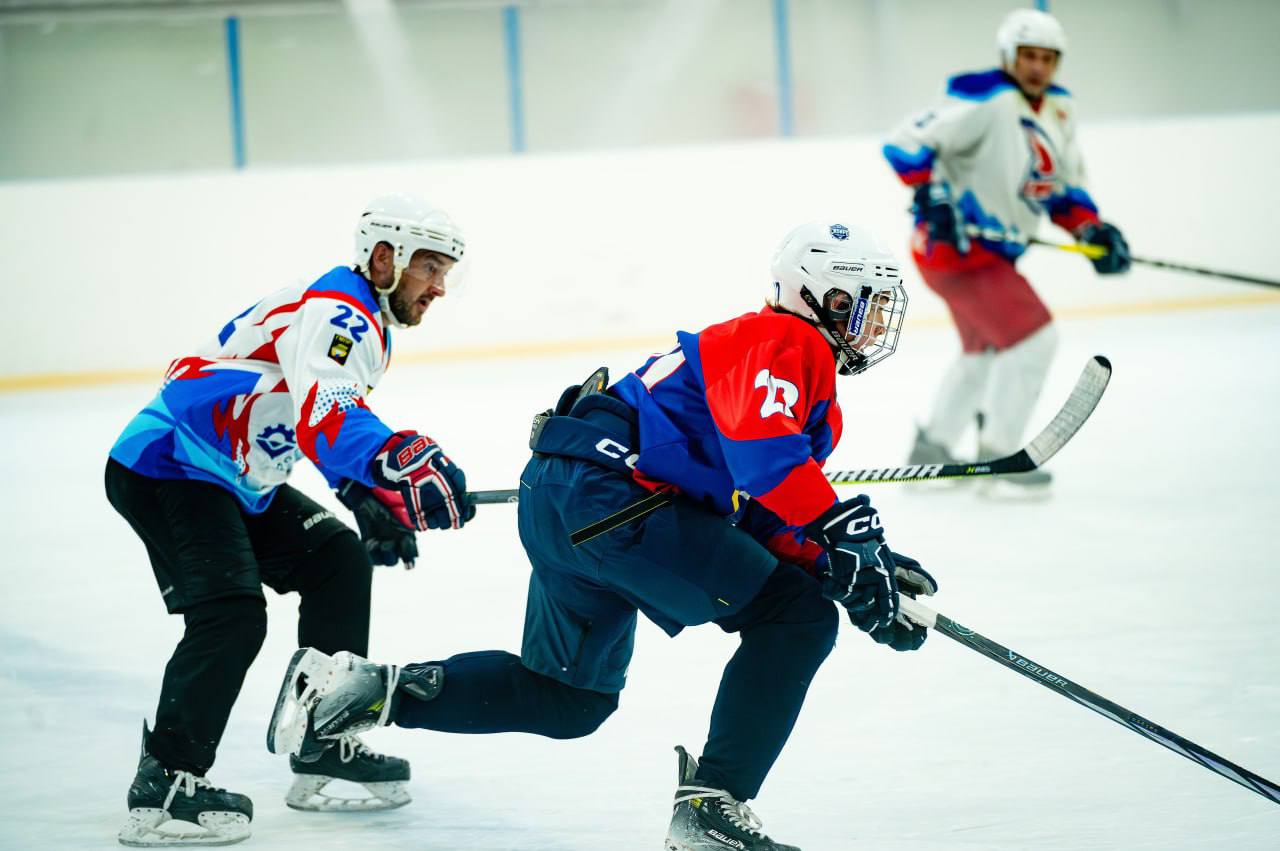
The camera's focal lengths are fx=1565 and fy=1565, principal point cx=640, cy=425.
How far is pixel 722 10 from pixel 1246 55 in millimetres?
3400

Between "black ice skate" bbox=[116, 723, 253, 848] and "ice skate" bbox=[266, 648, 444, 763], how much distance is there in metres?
0.16

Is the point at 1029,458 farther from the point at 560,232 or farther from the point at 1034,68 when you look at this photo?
the point at 560,232

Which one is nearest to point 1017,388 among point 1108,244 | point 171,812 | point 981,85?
point 1108,244

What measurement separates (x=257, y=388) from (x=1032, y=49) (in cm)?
351

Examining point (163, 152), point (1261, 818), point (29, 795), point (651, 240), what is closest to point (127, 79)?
point (163, 152)

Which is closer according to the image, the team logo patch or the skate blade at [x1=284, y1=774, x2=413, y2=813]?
the team logo patch

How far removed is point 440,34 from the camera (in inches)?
385

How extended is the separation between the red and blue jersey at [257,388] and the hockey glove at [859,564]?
2.31ft

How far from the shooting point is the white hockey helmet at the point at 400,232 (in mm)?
2492

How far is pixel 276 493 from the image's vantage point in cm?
265

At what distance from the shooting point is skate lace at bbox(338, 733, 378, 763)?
248 cm

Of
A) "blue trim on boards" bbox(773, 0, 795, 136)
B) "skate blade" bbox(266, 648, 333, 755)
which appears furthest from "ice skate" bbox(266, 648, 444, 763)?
"blue trim on boards" bbox(773, 0, 795, 136)

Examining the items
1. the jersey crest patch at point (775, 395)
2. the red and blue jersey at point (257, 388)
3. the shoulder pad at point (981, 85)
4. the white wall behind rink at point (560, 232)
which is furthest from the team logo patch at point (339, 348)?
the white wall behind rink at point (560, 232)

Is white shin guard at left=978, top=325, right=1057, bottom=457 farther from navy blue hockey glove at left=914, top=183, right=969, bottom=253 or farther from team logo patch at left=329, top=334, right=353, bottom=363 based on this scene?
team logo patch at left=329, top=334, right=353, bottom=363
